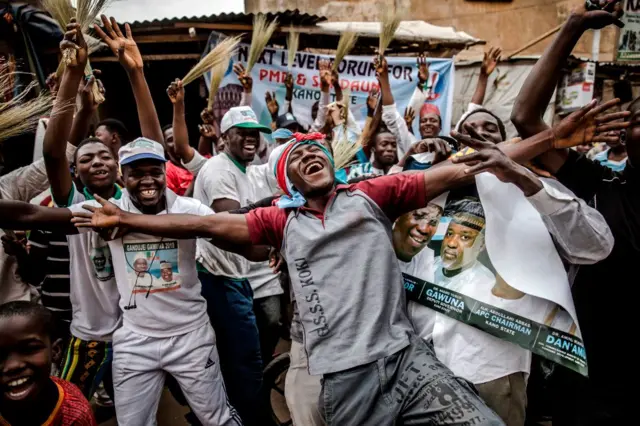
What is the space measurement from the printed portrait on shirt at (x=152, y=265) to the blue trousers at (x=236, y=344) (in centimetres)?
65

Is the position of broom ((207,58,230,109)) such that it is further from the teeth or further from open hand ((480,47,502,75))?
the teeth

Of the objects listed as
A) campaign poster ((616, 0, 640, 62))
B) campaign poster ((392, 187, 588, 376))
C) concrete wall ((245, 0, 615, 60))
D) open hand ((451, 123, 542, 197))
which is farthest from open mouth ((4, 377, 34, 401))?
campaign poster ((616, 0, 640, 62))

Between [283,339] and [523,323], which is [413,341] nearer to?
[523,323]

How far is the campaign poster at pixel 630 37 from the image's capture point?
12156 mm

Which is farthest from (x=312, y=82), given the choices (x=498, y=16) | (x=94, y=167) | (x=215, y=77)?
(x=498, y=16)

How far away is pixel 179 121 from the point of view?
375cm

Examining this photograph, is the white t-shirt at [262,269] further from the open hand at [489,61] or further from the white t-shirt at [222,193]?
the open hand at [489,61]

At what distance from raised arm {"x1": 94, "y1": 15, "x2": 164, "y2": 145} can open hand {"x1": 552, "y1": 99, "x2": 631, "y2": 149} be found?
2376 mm

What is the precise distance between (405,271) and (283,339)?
2.73m

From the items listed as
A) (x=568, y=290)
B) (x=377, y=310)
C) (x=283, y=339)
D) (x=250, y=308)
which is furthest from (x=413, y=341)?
(x=283, y=339)

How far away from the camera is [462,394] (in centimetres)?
180

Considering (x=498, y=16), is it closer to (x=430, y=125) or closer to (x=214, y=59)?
(x=430, y=125)

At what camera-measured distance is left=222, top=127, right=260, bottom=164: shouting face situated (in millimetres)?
3678

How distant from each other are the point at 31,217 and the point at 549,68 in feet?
8.64
